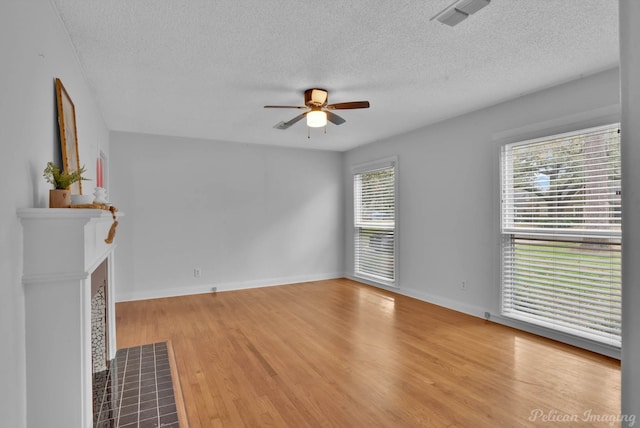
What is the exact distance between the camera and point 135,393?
2592mm

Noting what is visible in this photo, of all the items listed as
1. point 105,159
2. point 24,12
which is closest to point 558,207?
point 24,12

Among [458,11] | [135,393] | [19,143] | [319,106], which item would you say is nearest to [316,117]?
[319,106]

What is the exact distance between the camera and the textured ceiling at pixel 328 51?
2.26 m

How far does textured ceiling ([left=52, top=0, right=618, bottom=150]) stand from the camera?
7.41 ft

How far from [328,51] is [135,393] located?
113 inches

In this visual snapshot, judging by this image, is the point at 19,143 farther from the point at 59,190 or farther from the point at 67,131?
the point at 67,131

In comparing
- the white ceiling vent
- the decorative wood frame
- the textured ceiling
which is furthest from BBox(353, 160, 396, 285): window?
the decorative wood frame

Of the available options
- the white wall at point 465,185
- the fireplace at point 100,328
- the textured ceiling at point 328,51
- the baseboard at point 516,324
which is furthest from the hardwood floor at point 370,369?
→ the textured ceiling at point 328,51

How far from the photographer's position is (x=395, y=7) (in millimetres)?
Answer: 2229

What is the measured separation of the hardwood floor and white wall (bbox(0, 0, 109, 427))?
1156mm

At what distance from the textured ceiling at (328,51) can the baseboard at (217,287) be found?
2556 millimetres

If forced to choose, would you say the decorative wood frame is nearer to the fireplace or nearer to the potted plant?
the potted plant

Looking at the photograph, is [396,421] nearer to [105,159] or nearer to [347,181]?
[105,159]

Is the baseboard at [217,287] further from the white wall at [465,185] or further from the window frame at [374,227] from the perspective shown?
the white wall at [465,185]
